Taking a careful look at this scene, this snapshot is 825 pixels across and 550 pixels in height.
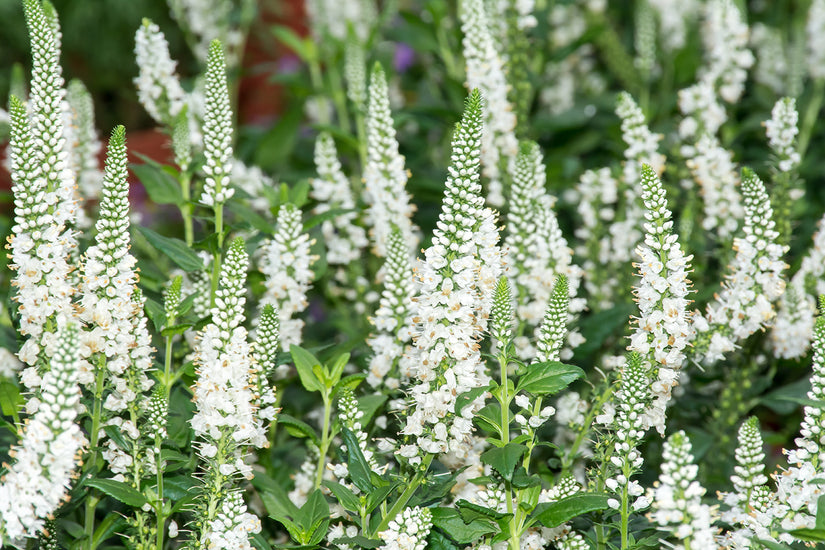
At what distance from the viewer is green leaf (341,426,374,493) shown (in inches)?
81.9

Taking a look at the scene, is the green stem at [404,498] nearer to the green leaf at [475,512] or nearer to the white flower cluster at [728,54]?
the green leaf at [475,512]

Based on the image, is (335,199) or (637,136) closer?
(637,136)

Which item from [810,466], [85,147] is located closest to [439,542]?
[810,466]

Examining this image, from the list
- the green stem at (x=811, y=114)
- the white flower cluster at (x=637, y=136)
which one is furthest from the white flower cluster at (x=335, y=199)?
the green stem at (x=811, y=114)

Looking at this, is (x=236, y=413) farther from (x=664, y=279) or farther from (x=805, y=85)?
(x=805, y=85)

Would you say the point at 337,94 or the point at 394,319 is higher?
the point at 337,94

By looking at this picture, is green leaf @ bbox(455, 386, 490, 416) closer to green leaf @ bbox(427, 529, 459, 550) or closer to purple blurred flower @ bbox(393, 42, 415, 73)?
green leaf @ bbox(427, 529, 459, 550)

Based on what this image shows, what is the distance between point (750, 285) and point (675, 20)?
230 cm

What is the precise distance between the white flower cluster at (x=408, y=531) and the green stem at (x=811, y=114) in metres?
2.56

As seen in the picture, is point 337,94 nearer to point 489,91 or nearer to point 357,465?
point 489,91

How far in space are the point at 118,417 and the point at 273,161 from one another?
84.9 inches

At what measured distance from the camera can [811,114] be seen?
3.79m

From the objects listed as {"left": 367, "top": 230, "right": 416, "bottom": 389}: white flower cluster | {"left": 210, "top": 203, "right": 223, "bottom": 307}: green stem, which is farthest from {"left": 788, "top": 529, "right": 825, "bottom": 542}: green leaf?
{"left": 210, "top": 203, "right": 223, "bottom": 307}: green stem

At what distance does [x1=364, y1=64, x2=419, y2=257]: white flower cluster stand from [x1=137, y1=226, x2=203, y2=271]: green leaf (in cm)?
64
